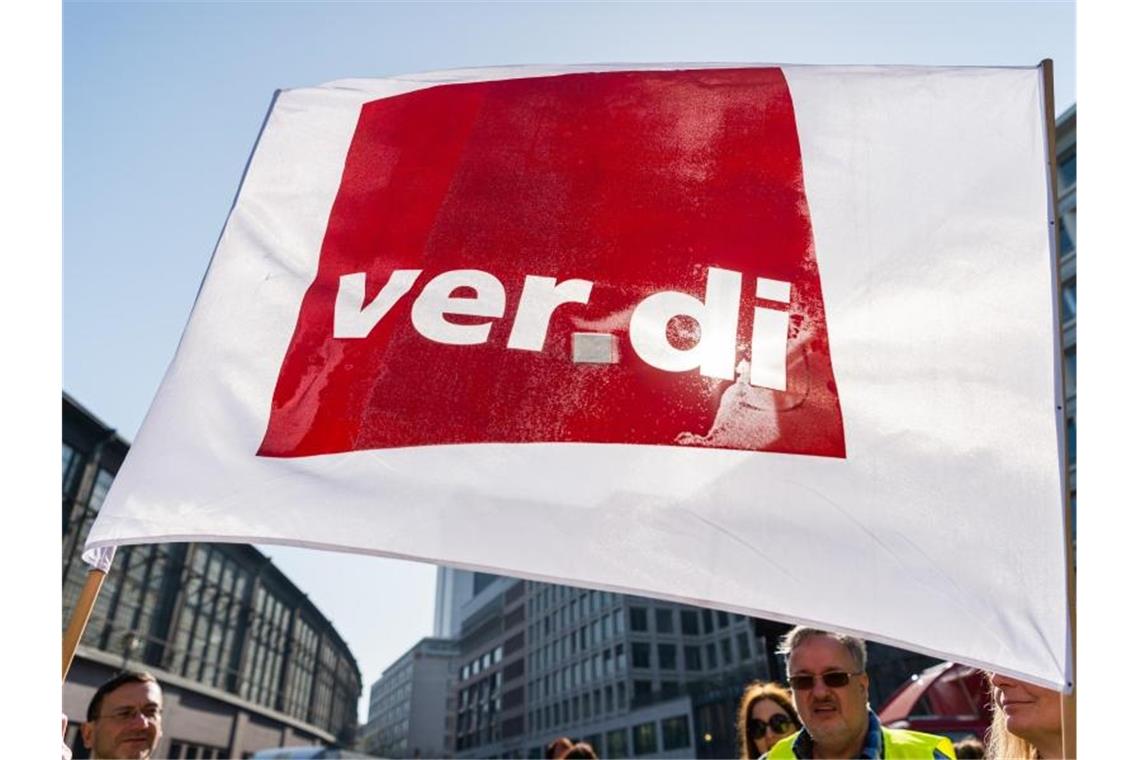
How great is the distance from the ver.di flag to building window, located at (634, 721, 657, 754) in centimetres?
6768

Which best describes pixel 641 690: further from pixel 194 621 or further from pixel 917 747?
pixel 917 747

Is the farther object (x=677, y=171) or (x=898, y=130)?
(x=677, y=171)

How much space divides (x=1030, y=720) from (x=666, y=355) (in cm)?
138

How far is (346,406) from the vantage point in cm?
267

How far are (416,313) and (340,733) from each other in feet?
274

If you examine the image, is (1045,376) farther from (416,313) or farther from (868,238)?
(416,313)

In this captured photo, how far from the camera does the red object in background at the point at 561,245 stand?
2529 mm

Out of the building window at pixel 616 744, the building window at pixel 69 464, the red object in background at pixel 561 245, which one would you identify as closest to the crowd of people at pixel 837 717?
the red object in background at pixel 561 245

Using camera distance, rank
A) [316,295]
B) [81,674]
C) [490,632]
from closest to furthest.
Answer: [316,295], [81,674], [490,632]

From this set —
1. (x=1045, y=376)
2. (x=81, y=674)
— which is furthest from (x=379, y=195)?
(x=81, y=674)

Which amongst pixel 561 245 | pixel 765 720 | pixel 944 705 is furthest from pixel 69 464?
pixel 561 245

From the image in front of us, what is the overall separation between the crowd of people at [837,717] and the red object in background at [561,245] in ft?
2.75

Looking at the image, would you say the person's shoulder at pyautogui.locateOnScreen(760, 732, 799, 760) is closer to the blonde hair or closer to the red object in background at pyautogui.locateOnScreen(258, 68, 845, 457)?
the blonde hair

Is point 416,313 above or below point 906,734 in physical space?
above
